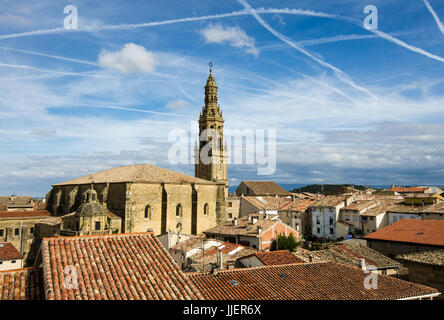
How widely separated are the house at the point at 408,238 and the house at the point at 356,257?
1.70 meters

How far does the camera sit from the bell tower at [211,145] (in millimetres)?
62219

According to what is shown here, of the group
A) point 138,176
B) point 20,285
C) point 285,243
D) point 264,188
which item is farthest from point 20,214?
point 264,188

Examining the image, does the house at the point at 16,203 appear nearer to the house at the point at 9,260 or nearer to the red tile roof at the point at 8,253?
the red tile roof at the point at 8,253

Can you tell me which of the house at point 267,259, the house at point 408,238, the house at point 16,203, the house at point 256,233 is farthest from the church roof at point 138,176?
the house at point 16,203

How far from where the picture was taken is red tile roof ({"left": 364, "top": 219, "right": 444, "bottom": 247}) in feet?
85.2

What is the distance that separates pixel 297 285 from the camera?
1541 centimetres

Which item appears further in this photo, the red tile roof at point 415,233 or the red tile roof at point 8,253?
the red tile roof at point 8,253

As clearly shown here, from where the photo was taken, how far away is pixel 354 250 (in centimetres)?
2758

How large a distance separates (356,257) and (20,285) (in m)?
22.7

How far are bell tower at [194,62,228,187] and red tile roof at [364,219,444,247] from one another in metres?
34.7

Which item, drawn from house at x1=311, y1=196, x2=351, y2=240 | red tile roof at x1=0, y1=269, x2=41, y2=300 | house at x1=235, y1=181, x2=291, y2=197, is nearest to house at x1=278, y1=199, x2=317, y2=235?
house at x1=311, y1=196, x2=351, y2=240

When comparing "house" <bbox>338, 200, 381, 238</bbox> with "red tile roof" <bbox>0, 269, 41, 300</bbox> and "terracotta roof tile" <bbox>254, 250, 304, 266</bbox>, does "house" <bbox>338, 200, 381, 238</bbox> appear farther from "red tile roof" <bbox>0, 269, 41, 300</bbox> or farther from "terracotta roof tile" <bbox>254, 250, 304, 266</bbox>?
"red tile roof" <bbox>0, 269, 41, 300</bbox>
